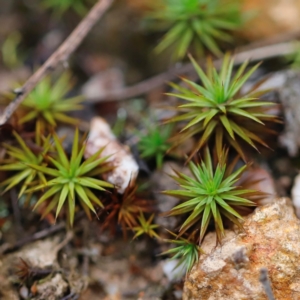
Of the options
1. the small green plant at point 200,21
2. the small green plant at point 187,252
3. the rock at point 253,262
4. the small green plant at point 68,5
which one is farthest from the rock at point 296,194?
the small green plant at point 68,5

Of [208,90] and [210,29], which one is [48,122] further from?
[210,29]

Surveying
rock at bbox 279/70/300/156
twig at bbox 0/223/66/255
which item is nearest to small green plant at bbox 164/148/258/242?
rock at bbox 279/70/300/156

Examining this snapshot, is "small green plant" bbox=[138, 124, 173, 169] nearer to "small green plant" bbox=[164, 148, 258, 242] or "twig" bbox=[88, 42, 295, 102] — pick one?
"small green plant" bbox=[164, 148, 258, 242]

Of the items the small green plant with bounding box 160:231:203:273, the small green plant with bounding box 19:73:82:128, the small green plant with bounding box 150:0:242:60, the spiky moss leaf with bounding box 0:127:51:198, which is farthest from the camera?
the small green plant with bounding box 150:0:242:60

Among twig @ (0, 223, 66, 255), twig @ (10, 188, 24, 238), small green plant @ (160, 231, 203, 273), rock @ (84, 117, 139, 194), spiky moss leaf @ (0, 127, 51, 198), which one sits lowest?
small green plant @ (160, 231, 203, 273)

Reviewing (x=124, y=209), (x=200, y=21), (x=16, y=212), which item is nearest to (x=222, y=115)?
(x=124, y=209)

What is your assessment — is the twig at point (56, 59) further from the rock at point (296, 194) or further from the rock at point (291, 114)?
the rock at point (296, 194)

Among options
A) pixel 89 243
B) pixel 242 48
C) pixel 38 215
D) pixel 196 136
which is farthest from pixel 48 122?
pixel 242 48
